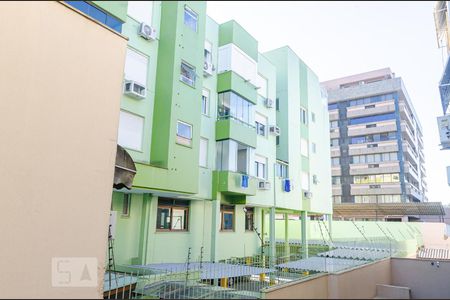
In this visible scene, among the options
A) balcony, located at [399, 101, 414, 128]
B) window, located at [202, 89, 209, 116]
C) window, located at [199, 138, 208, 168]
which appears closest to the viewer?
window, located at [199, 138, 208, 168]

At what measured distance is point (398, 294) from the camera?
358 centimetres

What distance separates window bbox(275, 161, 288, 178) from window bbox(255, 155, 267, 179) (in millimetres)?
1163

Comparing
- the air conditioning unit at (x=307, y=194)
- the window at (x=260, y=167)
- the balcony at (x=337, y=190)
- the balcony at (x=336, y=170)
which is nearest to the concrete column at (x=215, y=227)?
the window at (x=260, y=167)

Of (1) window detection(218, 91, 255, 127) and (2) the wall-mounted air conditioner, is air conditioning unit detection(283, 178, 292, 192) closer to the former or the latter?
(2) the wall-mounted air conditioner

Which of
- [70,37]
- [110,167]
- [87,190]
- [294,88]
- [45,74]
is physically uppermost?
[294,88]

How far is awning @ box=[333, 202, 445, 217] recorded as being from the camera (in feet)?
129

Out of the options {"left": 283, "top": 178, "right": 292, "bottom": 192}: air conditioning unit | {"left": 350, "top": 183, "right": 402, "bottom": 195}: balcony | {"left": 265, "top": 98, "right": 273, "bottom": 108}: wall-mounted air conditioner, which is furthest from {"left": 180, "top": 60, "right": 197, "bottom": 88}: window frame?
{"left": 350, "top": 183, "right": 402, "bottom": 195}: balcony

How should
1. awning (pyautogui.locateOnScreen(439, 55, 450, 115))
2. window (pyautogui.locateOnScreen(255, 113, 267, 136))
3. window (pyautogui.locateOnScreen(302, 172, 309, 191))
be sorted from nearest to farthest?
awning (pyautogui.locateOnScreen(439, 55, 450, 115)) → window (pyautogui.locateOnScreen(255, 113, 267, 136)) → window (pyautogui.locateOnScreen(302, 172, 309, 191))

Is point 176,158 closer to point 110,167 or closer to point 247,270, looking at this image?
point 247,270

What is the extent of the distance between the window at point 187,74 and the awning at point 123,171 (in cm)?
643

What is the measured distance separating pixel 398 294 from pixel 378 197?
2004 inches

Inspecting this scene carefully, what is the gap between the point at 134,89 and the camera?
12.2 meters

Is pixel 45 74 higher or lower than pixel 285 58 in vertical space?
lower

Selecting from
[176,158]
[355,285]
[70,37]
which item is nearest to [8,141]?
[70,37]
